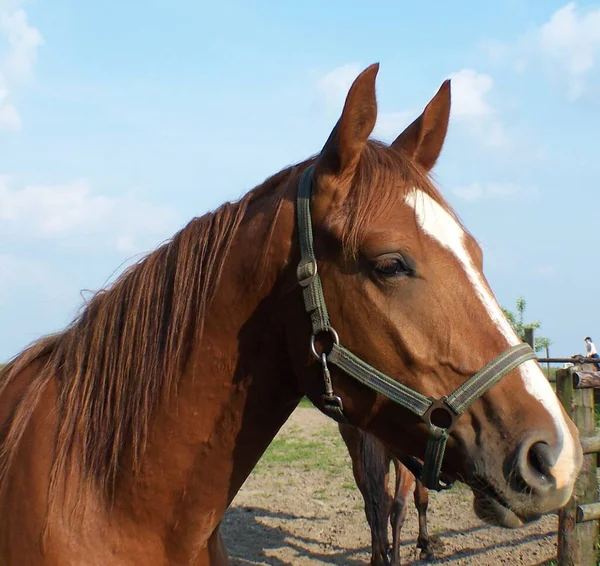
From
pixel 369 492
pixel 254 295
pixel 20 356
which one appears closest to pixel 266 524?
pixel 369 492

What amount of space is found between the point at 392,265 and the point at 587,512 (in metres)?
3.53

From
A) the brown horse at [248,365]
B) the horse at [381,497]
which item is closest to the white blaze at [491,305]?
the brown horse at [248,365]

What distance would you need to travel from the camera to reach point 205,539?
217cm

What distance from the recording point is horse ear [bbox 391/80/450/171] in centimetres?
235

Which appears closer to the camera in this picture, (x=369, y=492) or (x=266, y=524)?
(x=369, y=492)

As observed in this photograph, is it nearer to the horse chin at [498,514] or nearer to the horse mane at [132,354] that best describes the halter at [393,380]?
the horse chin at [498,514]

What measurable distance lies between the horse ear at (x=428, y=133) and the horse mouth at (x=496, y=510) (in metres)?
1.14

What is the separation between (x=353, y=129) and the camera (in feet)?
6.64

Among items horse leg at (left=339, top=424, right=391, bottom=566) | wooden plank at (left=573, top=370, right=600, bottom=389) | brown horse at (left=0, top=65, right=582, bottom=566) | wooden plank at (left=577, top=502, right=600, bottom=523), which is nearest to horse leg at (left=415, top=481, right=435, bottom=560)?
horse leg at (left=339, top=424, right=391, bottom=566)

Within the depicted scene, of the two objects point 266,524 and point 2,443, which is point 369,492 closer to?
point 266,524

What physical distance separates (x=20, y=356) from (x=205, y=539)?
1.08 m

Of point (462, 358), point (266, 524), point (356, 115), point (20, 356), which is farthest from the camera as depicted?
point (266, 524)

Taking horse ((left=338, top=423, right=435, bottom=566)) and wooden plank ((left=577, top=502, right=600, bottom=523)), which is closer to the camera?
wooden plank ((left=577, top=502, right=600, bottom=523))

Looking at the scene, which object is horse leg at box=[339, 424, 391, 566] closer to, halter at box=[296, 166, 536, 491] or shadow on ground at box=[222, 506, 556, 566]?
shadow on ground at box=[222, 506, 556, 566]
